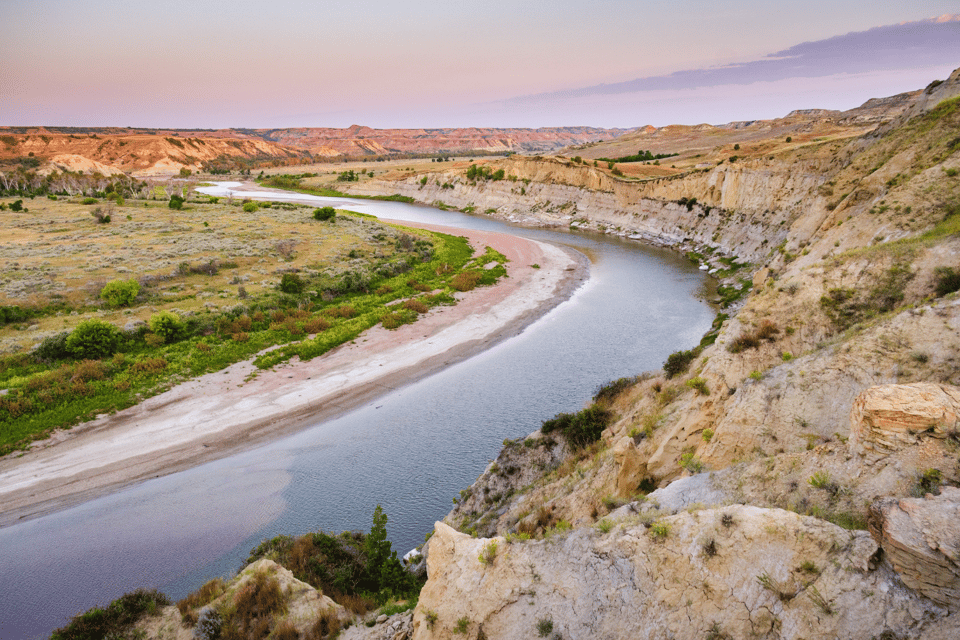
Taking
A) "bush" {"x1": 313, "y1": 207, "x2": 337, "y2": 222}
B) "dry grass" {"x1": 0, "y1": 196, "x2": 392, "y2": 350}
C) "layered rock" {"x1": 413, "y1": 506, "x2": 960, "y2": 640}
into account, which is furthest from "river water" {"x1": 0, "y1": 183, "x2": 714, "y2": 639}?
"bush" {"x1": 313, "y1": 207, "x2": 337, "y2": 222}

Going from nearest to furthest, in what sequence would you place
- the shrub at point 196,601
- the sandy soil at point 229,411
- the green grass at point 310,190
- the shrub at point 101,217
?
the shrub at point 196,601 → the sandy soil at point 229,411 → the shrub at point 101,217 → the green grass at point 310,190

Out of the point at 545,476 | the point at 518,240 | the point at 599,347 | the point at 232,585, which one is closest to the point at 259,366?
the point at 232,585

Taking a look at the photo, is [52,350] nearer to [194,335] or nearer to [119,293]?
[194,335]

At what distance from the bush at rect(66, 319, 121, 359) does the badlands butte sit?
1912cm

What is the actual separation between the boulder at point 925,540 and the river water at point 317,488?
12068 mm

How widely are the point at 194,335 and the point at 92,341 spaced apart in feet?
15.3

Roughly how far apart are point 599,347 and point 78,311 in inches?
1318

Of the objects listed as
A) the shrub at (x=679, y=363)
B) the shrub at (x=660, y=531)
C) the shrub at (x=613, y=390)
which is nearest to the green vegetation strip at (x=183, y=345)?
the shrub at (x=613, y=390)

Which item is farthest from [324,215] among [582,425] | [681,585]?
[681,585]

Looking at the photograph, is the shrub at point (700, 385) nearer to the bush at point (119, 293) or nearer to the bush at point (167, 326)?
the bush at point (167, 326)

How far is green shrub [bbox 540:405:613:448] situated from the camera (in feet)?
49.1

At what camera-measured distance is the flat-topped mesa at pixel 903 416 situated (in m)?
6.34

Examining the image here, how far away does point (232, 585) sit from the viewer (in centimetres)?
1052

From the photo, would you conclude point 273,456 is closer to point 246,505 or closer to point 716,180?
point 246,505
